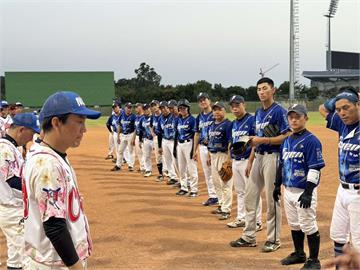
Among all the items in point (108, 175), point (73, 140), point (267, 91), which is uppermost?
point (267, 91)

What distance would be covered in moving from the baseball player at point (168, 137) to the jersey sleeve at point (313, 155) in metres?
6.43

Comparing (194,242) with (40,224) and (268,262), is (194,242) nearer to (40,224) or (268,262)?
(268,262)

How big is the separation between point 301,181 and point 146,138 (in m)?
8.96

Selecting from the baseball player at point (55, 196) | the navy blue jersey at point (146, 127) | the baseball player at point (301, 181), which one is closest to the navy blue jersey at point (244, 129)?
the baseball player at point (301, 181)

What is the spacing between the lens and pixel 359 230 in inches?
169

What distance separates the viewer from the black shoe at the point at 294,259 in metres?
5.34

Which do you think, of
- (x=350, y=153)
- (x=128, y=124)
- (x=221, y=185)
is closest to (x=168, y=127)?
(x=128, y=124)

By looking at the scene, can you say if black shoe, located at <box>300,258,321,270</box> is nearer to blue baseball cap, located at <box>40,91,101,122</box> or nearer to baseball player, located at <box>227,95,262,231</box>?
baseball player, located at <box>227,95,262,231</box>

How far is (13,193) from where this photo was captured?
14.3 feet

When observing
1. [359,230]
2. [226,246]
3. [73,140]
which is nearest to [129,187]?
[226,246]

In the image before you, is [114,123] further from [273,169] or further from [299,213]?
[299,213]

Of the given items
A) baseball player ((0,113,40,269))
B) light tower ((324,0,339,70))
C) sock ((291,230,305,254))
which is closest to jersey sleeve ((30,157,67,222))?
baseball player ((0,113,40,269))

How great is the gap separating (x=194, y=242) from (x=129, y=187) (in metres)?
5.09

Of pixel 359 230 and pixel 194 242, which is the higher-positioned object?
pixel 359 230
